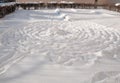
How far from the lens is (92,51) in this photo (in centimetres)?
707

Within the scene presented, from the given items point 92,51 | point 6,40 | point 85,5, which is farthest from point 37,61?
point 85,5

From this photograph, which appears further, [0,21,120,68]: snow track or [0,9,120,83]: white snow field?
[0,21,120,68]: snow track

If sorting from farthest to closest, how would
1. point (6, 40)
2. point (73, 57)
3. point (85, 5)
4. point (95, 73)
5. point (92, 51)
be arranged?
point (85, 5)
point (6, 40)
point (92, 51)
point (73, 57)
point (95, 73)

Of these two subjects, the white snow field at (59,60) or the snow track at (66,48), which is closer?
the white snow field at (59,60)

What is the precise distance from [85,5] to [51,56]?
25.2m

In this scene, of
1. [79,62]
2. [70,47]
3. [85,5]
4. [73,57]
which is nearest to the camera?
[79,62]

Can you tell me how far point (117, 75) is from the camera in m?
4.88

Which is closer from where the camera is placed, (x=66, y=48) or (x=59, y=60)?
(x=59, y=60)

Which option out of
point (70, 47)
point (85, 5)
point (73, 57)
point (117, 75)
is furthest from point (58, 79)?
point (85, 5)

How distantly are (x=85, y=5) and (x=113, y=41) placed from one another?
22.6 m

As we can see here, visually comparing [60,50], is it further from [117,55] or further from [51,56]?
[117,55]

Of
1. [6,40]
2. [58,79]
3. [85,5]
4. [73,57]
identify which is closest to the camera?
[58,79]

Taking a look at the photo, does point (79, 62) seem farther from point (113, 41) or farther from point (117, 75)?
point (113, 41)

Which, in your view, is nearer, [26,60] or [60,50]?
[26,60]
